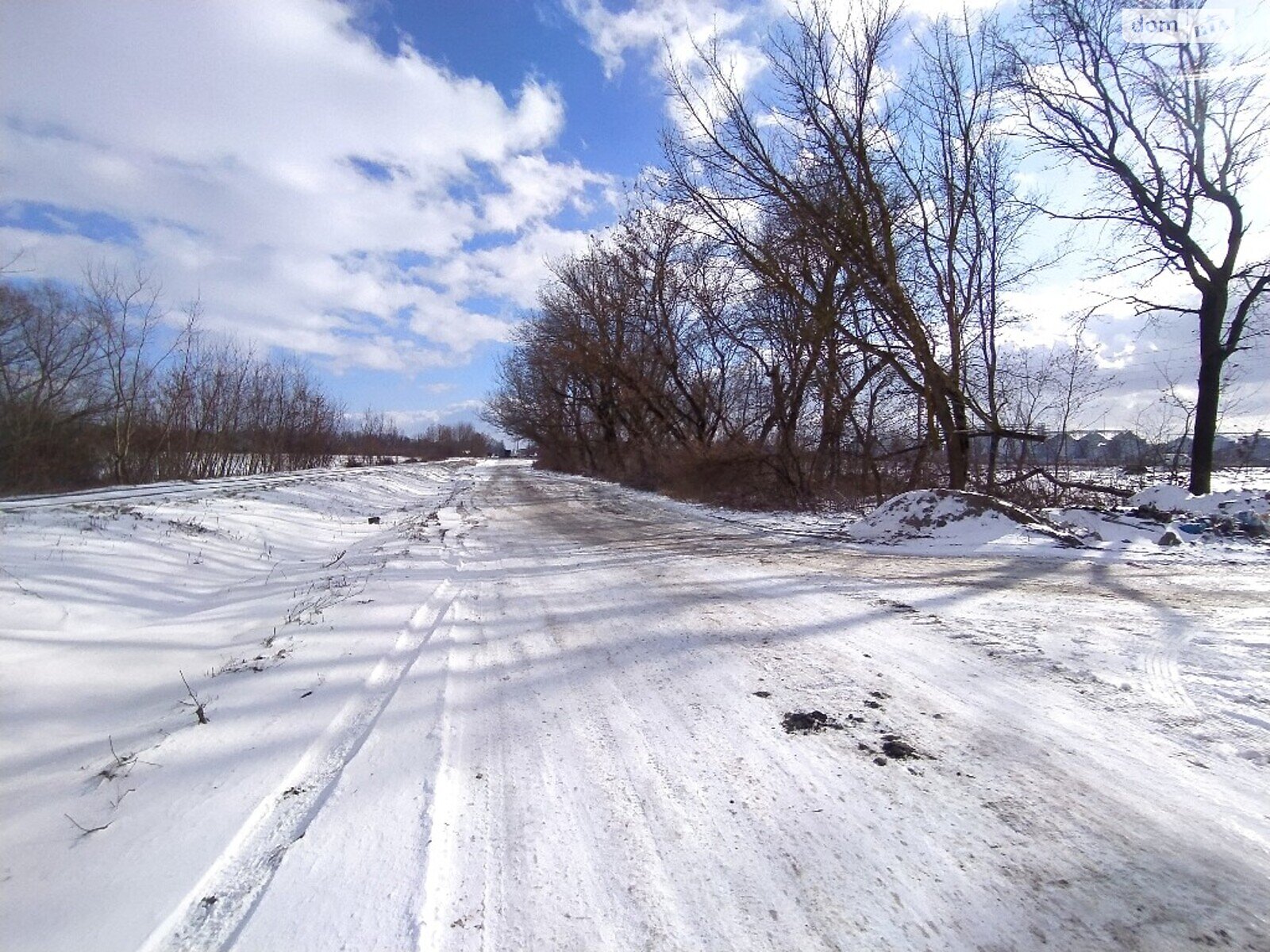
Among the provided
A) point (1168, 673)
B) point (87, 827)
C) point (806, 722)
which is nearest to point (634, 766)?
point (806, 722)

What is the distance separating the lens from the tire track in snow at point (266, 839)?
2.04m


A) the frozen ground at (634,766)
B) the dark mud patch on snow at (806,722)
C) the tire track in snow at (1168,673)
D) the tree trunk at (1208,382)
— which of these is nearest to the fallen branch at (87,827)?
the frozen ground at (634,766)

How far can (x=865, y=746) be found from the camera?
3.08 m

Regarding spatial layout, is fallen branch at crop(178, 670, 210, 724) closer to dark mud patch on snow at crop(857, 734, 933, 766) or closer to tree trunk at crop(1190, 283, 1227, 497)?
dark mud patch on snow at crop(857, 734, 933, 766)

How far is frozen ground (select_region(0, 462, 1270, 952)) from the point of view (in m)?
2.06

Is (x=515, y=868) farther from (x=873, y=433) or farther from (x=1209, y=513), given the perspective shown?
(x=873, y=433)

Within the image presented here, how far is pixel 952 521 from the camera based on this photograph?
411 inches

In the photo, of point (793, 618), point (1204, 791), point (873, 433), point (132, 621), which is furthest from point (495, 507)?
point (1204, 791)

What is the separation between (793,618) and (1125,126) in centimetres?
1617

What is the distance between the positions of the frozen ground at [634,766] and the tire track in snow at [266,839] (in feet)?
0.05

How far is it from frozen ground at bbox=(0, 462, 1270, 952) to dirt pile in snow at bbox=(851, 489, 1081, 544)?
318cm

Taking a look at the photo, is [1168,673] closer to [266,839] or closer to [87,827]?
[266,839]

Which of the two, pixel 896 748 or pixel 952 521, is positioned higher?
pixel 952 521

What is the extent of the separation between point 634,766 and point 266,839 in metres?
1.54
